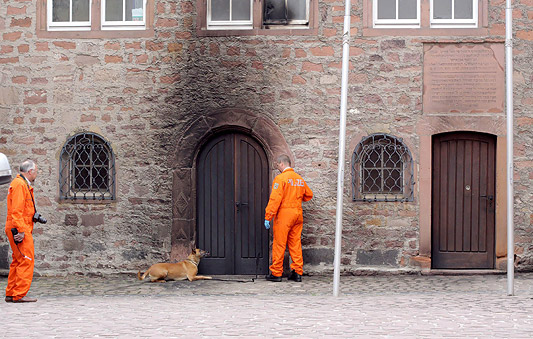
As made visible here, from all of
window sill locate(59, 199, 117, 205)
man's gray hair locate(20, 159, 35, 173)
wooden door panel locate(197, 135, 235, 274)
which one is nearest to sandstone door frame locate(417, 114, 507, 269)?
wooden door panel locate(197, 135, 235, 274)

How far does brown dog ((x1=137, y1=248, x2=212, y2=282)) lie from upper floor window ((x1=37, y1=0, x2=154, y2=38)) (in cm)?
326

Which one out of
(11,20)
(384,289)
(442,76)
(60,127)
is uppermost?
(11,20)

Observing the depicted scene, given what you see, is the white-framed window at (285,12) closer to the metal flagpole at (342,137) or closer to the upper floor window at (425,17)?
the upper floor window at (425,17)

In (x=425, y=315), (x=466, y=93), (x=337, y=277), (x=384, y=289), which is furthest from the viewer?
(x=466, y=93)

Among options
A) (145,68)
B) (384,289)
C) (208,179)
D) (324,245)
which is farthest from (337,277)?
(145,68)

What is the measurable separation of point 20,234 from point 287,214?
341 cm

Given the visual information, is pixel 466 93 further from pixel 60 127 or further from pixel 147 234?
pixel 60 127

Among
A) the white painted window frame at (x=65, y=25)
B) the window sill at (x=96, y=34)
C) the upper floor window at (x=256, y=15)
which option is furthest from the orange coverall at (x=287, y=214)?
the white painted window frame at (x=65, y=25)

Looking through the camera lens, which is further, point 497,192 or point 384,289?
point 497,192

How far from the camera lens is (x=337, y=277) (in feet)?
28.4

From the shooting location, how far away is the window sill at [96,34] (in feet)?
35.6

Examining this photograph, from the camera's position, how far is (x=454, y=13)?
10766mm

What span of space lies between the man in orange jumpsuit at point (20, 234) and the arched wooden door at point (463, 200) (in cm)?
556

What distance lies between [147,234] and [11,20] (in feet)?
12.2
